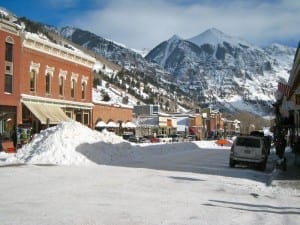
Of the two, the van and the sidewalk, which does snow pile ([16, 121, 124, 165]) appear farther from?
the sidewalk

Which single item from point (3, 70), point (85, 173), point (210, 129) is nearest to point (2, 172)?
point (85, 173)

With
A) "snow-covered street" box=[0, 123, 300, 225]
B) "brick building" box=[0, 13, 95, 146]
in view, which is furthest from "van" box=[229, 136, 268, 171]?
"brick building" box=[0, 13, 95, 146]

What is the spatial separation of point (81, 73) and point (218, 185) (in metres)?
38.2

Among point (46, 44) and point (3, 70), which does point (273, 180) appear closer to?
point (3, 70)

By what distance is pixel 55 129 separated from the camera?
1181 inches

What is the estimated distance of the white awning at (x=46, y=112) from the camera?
43125mm

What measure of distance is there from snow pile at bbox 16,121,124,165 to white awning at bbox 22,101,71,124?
42.0 feet

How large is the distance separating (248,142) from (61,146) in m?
10.0

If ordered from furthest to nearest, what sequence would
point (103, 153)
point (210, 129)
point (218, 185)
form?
point (210, 129), point (103, 153), point (218, 185)

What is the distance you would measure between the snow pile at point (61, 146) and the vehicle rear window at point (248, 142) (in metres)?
8.04

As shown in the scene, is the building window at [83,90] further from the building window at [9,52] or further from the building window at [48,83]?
A: the building window at [9,52]

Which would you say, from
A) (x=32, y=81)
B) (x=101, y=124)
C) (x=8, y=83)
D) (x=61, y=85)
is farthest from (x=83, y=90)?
(x=8, y=83)

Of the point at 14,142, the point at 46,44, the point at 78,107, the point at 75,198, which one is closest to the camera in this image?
the point at 75,198

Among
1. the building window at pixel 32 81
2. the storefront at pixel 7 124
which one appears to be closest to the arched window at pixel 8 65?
the storefront at pixel 7 124
